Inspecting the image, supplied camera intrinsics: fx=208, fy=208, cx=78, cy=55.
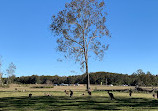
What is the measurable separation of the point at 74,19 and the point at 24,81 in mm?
122913

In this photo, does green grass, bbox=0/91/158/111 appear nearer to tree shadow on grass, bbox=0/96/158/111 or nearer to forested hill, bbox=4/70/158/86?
tree shadow on grass, bbox=0/96/158/111

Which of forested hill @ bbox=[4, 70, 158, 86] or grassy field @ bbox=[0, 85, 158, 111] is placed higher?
forested hill @ bbox=[4, 70, 158, 86]

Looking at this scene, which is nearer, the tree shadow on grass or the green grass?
the green grass

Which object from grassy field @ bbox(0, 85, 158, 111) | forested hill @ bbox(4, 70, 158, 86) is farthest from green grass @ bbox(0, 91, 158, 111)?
forested hill @ bbox(4, 70, 158, 86)

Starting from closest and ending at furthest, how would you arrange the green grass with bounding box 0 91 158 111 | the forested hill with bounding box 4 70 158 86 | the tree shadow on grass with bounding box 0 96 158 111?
the green grass with bounding box 0 91 158 111, the tree shadow on grass with bounding box 0 96 158 111, the forested hill with bounding box 4 70 158 86

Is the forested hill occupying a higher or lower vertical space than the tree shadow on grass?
higher

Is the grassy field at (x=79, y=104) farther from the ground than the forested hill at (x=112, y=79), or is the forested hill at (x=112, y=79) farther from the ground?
the forested hill at (x=112, y=79)

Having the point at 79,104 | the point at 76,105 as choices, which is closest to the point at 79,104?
the point at 79,104

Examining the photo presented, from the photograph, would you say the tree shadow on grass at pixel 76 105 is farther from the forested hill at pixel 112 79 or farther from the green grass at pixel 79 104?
the forested hill at pixel 112 79

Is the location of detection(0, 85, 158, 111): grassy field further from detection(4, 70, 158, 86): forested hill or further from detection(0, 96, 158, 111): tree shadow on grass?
detection(4, 70, 158, 86): forested hill

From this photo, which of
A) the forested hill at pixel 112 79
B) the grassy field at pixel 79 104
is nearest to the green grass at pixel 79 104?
the grassy field at pixel 79 104

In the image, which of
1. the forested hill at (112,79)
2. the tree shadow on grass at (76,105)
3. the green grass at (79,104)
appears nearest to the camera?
the green grass at (79,104)

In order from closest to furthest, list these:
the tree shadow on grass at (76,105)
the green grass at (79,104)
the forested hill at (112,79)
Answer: the green grass at (79,104) < the tree shadow on grass at (76,105) < the forested hill at (112,79)

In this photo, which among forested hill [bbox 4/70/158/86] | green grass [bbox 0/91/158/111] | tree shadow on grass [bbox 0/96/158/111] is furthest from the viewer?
forested hill [bbox 4/70/158/86]
